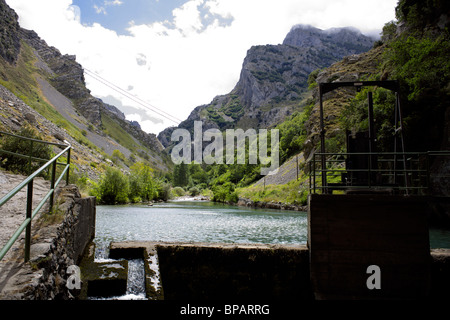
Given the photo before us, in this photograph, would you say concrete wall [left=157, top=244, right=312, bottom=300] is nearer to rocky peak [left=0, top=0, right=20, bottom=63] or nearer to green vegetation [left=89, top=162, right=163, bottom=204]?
green vegetation [left=89, top=162, right=163, bottom=204]

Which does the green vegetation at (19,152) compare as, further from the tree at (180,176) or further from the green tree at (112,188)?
the tree at (180,176)

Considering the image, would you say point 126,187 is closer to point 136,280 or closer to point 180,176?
point 136,280

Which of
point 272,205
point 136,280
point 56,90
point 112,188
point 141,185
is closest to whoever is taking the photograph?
point 136,280

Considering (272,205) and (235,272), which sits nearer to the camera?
(235,272)

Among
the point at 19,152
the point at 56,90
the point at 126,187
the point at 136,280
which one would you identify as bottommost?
the point at 136,280

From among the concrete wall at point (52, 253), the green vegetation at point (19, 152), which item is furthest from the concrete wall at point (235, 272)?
the green vegetation at point (19, 152)

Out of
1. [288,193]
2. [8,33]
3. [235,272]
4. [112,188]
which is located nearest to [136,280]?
[235,272]

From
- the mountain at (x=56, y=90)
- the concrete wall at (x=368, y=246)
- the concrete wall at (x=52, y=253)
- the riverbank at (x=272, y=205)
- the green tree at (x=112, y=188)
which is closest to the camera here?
the concrete wall at (x=52, y=253)

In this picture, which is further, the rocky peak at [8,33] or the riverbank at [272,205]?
the rocky peak at [8,33]

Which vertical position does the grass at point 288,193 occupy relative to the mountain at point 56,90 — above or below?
below

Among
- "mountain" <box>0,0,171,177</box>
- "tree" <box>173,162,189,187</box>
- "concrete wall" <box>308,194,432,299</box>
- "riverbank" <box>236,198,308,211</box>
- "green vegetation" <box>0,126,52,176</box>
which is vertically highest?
"mountain" <box>0,0,171,177</box>

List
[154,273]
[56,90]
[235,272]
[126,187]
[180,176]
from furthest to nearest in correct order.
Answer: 1. [56,90]
2. [180,176]
3. [126,187]
4. [235,272]
5. [154,273]

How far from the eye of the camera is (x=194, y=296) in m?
7.68

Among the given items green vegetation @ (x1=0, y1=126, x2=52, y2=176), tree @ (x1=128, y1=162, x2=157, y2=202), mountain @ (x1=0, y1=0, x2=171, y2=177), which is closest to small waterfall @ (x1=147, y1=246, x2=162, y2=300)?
green vegetation @ (x1=0, y1=126, x2=52, y2=176)
